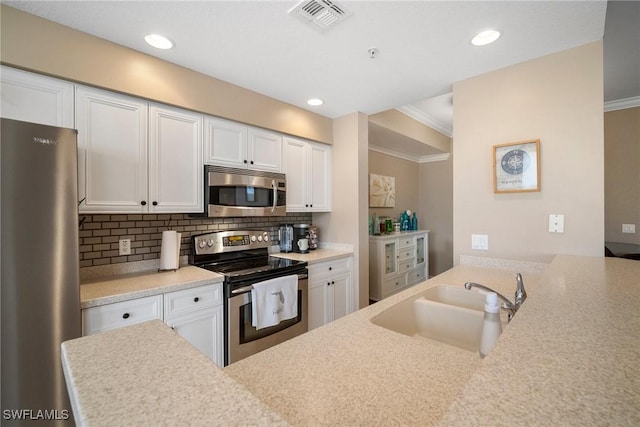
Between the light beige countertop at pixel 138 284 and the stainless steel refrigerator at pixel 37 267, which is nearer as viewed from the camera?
the stainless steel refrigerator at pixel 37 267

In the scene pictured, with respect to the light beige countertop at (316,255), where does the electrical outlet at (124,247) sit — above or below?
above

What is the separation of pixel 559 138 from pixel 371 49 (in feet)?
4.58

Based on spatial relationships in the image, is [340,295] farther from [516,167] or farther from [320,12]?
[320,12]

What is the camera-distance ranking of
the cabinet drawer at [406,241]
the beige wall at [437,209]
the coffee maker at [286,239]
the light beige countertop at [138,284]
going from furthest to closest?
the beige wall at [437,209], the cabinet drawer at [406,241], the coffee maker at [286,239], the light beige countertop at [138,284]

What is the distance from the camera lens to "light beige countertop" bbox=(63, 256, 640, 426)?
1.30ft

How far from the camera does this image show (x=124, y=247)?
2053mm

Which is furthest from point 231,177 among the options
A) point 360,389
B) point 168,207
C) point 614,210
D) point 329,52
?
point 614,210

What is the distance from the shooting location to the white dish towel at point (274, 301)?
2072 millimetres

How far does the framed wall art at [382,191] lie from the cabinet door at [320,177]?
4.41ft

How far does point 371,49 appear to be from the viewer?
1.84m

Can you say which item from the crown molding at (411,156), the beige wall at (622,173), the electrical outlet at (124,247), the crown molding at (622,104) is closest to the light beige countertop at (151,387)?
the electrical outlet at (124,247)

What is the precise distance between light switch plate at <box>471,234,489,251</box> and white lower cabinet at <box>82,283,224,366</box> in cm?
197

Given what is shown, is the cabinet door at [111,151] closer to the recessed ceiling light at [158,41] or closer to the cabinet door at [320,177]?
the recessed ceiling light at [158,41]

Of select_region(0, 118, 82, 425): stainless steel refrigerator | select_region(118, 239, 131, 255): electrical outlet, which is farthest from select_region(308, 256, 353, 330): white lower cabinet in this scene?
select_region(0, 118, 82, 425): stainless steel refrigerator
